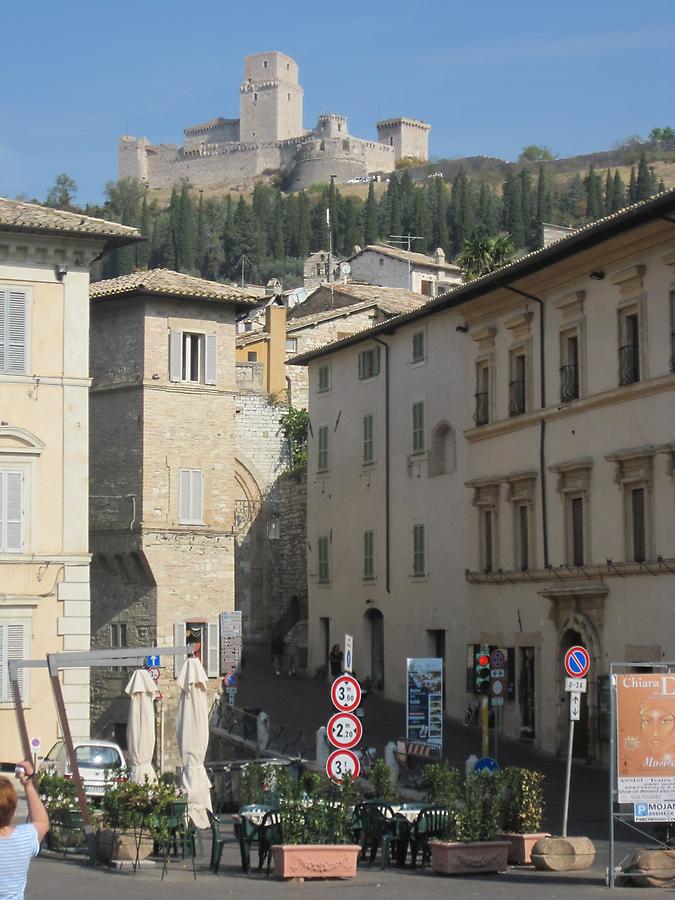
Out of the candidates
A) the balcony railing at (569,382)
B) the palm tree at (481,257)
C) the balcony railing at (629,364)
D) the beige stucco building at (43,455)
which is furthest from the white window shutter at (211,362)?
the balcony railing at (629,364)

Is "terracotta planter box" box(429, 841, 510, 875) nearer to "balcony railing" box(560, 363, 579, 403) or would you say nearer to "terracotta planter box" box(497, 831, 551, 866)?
"terracotta planter box" box(497, 831, 551, 866)

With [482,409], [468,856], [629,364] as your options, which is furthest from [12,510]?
[468,856]

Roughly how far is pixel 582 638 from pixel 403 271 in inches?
2247

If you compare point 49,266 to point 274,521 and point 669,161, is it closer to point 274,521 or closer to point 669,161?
point 274,521

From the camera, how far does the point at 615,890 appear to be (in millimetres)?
18781

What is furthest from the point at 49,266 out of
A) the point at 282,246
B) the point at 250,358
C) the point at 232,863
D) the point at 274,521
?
the point at 282,246

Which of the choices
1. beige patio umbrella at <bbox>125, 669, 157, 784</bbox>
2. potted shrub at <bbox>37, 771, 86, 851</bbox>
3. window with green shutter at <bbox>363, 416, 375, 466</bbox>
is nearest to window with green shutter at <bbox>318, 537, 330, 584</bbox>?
window with green shutter at <bbox>363, 416, 375, 466</bbox>

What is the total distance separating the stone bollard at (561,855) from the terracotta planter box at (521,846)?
52cm

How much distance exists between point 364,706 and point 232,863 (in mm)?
A: 21841

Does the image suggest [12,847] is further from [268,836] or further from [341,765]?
[341,765]

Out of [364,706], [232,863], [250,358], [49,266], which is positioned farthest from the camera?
[250,358]

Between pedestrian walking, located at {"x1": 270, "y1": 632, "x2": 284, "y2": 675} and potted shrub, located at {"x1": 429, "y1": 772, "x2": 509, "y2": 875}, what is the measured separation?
32.3m

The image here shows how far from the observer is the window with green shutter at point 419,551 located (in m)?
44.1

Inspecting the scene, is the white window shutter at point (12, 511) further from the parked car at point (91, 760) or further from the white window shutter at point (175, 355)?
the white window shutter at point (175, 355)
